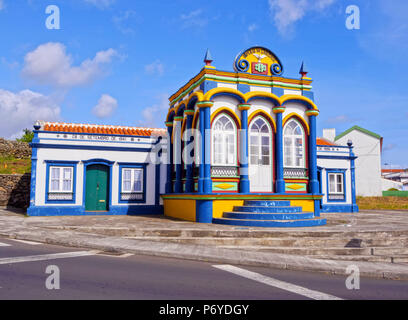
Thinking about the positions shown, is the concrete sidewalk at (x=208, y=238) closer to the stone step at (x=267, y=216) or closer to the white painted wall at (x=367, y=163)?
the stone step at (x=267, y=216)

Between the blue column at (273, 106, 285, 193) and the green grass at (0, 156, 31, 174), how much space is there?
17.8m

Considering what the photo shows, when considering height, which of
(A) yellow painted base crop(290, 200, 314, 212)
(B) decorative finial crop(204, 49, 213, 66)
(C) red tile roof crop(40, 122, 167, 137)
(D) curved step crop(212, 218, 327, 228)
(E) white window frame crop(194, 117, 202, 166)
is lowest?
(D) curved step crop(212, 218, 327, 228)

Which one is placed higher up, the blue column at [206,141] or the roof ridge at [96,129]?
the roof ridge at [96,129]

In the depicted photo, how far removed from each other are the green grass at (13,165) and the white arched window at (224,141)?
16049mm

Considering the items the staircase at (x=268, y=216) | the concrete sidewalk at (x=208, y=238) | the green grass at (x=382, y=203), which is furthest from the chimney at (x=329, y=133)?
the concrete sidewalk at (x=208, y=238)

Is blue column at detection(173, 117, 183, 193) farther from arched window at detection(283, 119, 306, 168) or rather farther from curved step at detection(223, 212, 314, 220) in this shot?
arched window at detection(283, 119, 306, 168)

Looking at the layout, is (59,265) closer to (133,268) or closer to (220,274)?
(133,268)

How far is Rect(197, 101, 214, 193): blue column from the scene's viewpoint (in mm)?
12688

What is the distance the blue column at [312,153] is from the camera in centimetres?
1421

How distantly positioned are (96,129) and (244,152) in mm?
8762

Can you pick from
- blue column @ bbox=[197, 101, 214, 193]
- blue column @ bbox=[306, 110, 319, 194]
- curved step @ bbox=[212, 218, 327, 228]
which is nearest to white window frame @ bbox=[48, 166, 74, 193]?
blue column @ bbox=[197, 101, 214, 193]

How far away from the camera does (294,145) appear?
14547 millimetres

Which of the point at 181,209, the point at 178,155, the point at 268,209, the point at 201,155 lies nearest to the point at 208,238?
the point at 268,209

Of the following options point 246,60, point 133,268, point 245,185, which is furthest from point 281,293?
point 246,60
